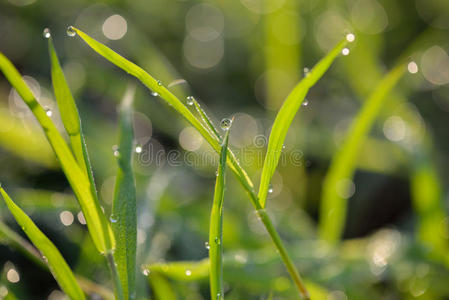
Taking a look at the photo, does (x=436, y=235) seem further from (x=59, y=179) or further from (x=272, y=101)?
(x=59, y=179)

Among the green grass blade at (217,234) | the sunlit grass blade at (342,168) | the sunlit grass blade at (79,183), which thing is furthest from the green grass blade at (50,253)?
the sunlit grass blade at (342,168)

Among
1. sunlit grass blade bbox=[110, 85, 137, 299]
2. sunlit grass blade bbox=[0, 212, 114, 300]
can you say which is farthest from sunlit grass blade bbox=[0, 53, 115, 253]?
sunlit grass blade bbox=[0, 212, 114, 300]

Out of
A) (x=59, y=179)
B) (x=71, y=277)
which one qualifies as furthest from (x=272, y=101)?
(x=71, y=277)

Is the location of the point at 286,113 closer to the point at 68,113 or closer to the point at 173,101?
the point at 173,101

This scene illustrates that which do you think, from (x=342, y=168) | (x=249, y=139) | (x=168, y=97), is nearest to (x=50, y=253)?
(x=168, y=97)

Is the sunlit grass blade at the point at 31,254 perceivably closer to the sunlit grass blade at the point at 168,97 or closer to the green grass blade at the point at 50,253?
the green grass blade at the point at 50,253

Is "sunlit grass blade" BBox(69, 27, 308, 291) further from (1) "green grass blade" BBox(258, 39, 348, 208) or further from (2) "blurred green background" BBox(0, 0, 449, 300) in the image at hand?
(2) "blurred green background" BBox(0, 0, 449, 300)
